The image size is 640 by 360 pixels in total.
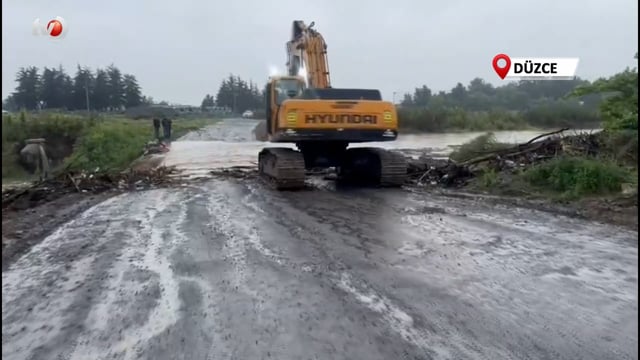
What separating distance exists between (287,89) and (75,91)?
64988 millimetres

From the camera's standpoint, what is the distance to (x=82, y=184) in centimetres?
1343

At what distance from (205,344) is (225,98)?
11595 centimetres

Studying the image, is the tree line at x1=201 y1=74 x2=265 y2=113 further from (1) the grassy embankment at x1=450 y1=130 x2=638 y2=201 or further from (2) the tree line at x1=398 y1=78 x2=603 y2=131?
(1) the grassy embankment at x1=450 y1=130 x2=638 y2=201

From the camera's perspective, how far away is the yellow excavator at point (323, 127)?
12547 millimetres

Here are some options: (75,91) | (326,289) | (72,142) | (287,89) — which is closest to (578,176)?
(287,89)

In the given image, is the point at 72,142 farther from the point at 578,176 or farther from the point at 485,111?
the point at 485,111

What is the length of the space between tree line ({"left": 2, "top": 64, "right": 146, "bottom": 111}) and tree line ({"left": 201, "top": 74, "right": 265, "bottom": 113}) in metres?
28.0

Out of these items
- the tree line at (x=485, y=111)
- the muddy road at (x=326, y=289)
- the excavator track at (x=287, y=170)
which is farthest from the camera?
the tree line at (x=485, y=111)

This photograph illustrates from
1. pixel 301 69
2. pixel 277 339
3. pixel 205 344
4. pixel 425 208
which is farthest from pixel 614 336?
pixel 301 69

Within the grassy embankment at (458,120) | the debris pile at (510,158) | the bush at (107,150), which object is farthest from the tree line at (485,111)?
the debris pile at (510,158)

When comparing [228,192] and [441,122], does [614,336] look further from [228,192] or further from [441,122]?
[441,122]

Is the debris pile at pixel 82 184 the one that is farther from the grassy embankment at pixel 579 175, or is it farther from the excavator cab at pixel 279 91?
the grassy embankment at pixel 579 175

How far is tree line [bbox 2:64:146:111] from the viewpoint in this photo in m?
66.0

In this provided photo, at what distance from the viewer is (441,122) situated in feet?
152
